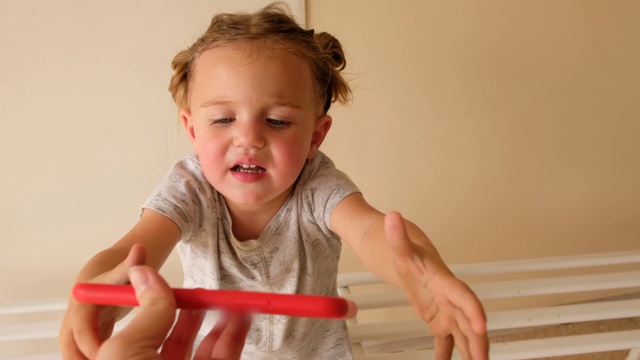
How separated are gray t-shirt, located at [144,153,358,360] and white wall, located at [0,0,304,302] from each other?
0.94ft

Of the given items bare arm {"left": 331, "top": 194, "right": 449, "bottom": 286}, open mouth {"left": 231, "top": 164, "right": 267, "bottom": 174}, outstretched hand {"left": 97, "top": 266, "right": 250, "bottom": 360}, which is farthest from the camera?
open mouth {"left": 231, "top": 164, "right": 267, "bottom": 174}

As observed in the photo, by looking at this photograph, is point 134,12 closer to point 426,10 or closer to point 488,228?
point 426,10

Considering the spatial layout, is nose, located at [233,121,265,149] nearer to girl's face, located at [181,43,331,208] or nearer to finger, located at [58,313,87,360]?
girl's face, located at [181,43,331,208]

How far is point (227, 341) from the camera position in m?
0.48

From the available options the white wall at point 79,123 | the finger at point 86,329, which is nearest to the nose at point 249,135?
the finger at point 86,329

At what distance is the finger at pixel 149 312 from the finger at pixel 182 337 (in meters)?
0.10

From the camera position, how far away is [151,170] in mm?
934

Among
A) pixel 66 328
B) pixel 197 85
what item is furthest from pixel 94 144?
pixel 66 328

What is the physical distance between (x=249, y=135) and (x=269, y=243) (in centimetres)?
15

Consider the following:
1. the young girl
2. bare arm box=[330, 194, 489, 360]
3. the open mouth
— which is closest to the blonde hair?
the young girl

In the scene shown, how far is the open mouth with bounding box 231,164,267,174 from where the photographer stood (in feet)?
1.85

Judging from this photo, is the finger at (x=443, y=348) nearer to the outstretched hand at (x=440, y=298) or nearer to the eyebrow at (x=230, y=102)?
the outstretched hand at (x=440, y=298)

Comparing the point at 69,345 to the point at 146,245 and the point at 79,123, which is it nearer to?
the point at 146,245

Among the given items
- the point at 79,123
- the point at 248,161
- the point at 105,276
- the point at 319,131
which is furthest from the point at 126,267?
the point at 79,123
